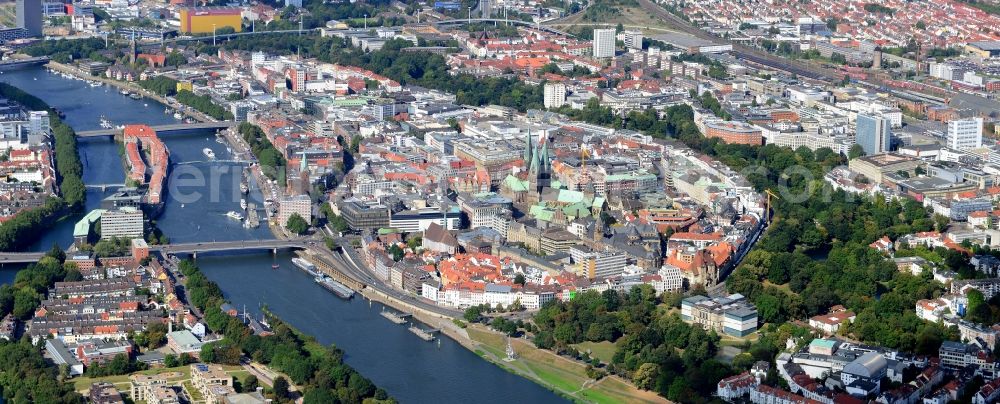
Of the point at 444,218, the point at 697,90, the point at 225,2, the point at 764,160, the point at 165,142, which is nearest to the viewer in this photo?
the point at 444,218

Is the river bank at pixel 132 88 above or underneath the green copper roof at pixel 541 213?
above

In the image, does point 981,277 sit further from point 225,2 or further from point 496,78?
point 225,2

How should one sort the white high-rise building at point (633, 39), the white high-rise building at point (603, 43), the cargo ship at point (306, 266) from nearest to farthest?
the cargo ship at point (306, 266) → the white high-rise building at point (603, 43) → the white high-rise building at point (633, 39)

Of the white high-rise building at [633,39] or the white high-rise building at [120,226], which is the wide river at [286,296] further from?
the white high-rise building at [633,39]

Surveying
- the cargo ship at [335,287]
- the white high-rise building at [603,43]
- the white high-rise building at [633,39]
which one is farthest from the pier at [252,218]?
the white high-rise building at [633,39]

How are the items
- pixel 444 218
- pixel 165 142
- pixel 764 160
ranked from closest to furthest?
pixel 444 218 → pixel 764 160 → pixel 165 142

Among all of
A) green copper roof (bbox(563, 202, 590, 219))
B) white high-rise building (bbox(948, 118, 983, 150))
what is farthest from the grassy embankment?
white high-rise building (bbox(948, 118, 983, 150))

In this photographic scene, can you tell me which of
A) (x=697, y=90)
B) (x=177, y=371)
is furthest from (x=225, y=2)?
(x=177, y=371)
